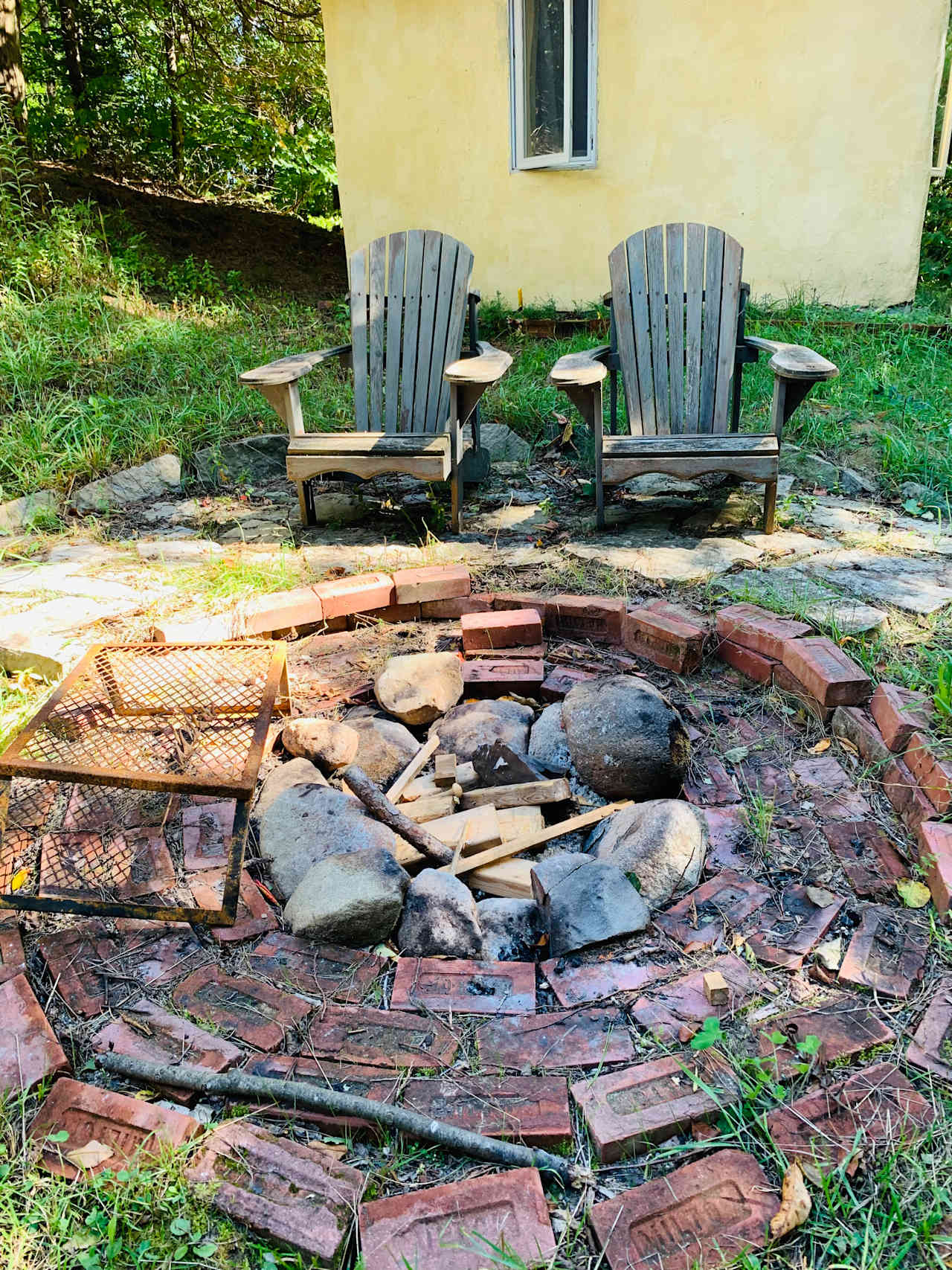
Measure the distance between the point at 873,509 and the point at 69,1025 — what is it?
3304 millimetres

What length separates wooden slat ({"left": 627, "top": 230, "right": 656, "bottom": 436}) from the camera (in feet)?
12.5

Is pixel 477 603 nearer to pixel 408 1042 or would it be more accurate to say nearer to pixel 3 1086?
pixel 408 1042

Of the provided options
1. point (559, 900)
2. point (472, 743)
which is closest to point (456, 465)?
point (472, 743)

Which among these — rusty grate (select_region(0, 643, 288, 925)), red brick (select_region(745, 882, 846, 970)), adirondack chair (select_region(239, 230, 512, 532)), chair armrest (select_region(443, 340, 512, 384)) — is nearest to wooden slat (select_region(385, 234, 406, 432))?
adirondack chair (select_region(239, 230, 512, 532))

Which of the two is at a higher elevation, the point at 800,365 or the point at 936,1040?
the point at 800,365

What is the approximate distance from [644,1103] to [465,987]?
40cm

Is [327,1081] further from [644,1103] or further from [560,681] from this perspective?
[560,681]

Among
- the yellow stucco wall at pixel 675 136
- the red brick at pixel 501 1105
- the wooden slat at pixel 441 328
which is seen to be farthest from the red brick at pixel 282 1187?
the yellow stucco wall at pixel 675 136

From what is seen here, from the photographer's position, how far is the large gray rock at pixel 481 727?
2.35 meters

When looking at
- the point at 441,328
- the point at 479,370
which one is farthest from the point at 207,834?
the point at 441,328

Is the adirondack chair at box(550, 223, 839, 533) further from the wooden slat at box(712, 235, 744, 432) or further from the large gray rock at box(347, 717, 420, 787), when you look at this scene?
the large gray rock at box(347, 717, 420, 787)

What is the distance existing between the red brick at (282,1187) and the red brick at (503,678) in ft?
4.66

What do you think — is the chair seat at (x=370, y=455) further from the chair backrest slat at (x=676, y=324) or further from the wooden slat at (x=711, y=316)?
the wooden slat at (x=711, y=316)

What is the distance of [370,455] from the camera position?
11.3 ft
